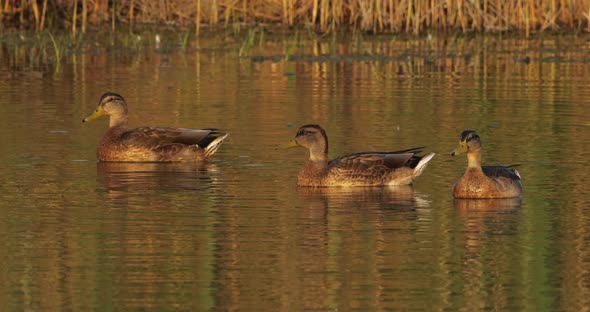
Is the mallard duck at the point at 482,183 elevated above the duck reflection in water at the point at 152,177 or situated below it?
above

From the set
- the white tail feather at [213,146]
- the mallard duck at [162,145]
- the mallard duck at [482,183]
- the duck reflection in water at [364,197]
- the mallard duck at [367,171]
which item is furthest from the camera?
the mallard duck at [162,145]

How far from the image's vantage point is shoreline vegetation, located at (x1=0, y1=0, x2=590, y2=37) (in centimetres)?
3025

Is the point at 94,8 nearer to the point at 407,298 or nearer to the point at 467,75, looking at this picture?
the point at 467,75

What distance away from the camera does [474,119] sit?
60.5 ft

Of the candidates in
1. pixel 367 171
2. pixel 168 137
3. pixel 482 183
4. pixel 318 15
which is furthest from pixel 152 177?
pixel 318 15

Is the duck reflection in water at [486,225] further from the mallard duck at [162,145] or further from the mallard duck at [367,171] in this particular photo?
the mallard duck at [162,145]

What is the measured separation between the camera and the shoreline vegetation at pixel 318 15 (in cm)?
3025

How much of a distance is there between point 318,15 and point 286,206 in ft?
68.1

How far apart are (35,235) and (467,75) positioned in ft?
48.1

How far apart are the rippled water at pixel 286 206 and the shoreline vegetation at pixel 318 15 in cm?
622

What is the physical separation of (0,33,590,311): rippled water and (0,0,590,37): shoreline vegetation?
622cm

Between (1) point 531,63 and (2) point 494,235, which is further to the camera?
(1) point 531,63

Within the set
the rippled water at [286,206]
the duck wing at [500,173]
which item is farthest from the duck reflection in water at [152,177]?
the duck wing at [500,173]

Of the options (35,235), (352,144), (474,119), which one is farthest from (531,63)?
(35,235)
